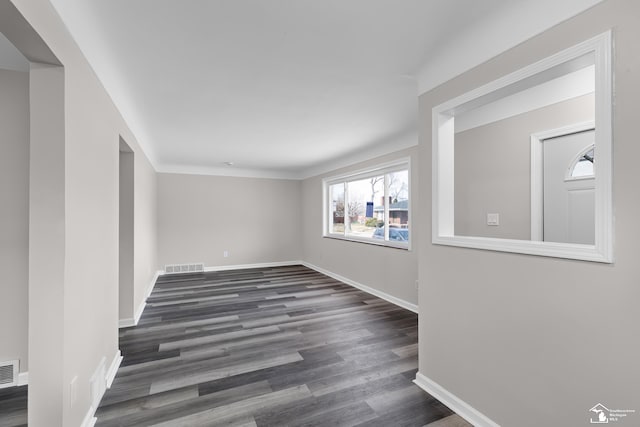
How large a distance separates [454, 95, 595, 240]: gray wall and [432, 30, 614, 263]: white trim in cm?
107

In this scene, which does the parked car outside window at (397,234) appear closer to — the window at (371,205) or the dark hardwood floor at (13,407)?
the window at (371,205)

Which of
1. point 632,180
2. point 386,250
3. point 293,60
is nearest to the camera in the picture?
point 632,180

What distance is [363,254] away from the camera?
4895 millimetres

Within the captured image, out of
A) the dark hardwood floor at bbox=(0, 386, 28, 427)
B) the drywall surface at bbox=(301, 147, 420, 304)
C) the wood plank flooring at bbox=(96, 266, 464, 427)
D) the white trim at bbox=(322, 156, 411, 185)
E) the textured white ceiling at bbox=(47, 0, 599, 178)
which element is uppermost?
the textured white ceiling at bbox=(47, 0, 599, 178)

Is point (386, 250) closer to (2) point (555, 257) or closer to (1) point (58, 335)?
(2) point (555, 257)

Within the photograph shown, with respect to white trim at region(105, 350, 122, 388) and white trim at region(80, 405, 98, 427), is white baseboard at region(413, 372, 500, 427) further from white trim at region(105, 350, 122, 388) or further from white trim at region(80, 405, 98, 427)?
white trim at region(105, 350, 122, 388)

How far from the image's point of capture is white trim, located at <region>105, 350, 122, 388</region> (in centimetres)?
213

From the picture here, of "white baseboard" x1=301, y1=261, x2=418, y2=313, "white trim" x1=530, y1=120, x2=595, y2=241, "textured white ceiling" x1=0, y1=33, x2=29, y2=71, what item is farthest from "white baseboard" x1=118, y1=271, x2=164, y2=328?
"white trim" x1=530, y1=120, x2=595, y2=241

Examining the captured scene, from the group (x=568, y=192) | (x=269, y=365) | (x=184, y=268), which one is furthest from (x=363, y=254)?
(x=184, y=268)

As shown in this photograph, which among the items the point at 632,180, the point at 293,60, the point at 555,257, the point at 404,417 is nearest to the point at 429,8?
the point at 293,60

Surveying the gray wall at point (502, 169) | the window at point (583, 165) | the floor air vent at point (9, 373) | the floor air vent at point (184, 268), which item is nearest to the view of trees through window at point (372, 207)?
the gray wall at point (502, 169)

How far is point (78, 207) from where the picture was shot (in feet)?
4.99

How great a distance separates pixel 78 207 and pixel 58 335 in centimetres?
65

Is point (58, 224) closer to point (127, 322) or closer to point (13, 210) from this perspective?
point (13, 210)
